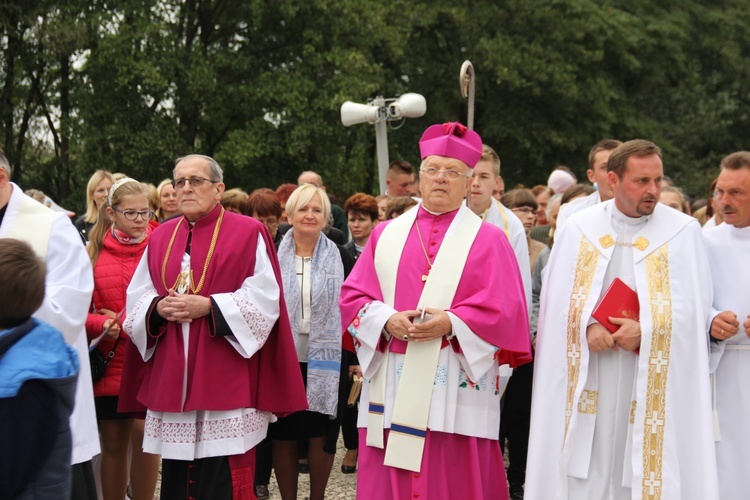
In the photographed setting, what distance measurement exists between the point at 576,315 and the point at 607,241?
0.43 m

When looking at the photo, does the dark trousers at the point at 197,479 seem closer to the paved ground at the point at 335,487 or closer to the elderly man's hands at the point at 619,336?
the paved ground at the point at 335,487

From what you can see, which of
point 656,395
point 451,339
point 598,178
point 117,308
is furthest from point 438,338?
point 598,178

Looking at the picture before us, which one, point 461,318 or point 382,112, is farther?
point 382,112

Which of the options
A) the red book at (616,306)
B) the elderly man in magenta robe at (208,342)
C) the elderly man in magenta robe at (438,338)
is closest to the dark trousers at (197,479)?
the elderly man in magenta robe at (208,342)

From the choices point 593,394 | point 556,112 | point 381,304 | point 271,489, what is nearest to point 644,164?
point 593,394

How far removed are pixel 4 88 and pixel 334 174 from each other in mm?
6774

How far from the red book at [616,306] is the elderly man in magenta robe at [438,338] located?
38 cm

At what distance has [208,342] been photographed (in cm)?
478

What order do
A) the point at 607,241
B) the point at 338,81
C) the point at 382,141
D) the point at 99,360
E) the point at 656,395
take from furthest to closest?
the point at 338,81
the point at 382,141
the point at 99,360
the point at 607,241
the point at 656,395

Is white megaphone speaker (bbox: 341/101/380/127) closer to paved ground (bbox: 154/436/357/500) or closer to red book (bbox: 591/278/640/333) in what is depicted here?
paved ground (bbox: 154/436/357/500)

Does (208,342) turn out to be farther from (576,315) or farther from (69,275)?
(576,315)

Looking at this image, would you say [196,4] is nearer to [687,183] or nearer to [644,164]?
[687,183]

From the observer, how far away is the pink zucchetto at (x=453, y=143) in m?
4.70

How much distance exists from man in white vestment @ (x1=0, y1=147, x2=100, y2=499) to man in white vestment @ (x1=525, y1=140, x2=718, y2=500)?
2.25 meters
